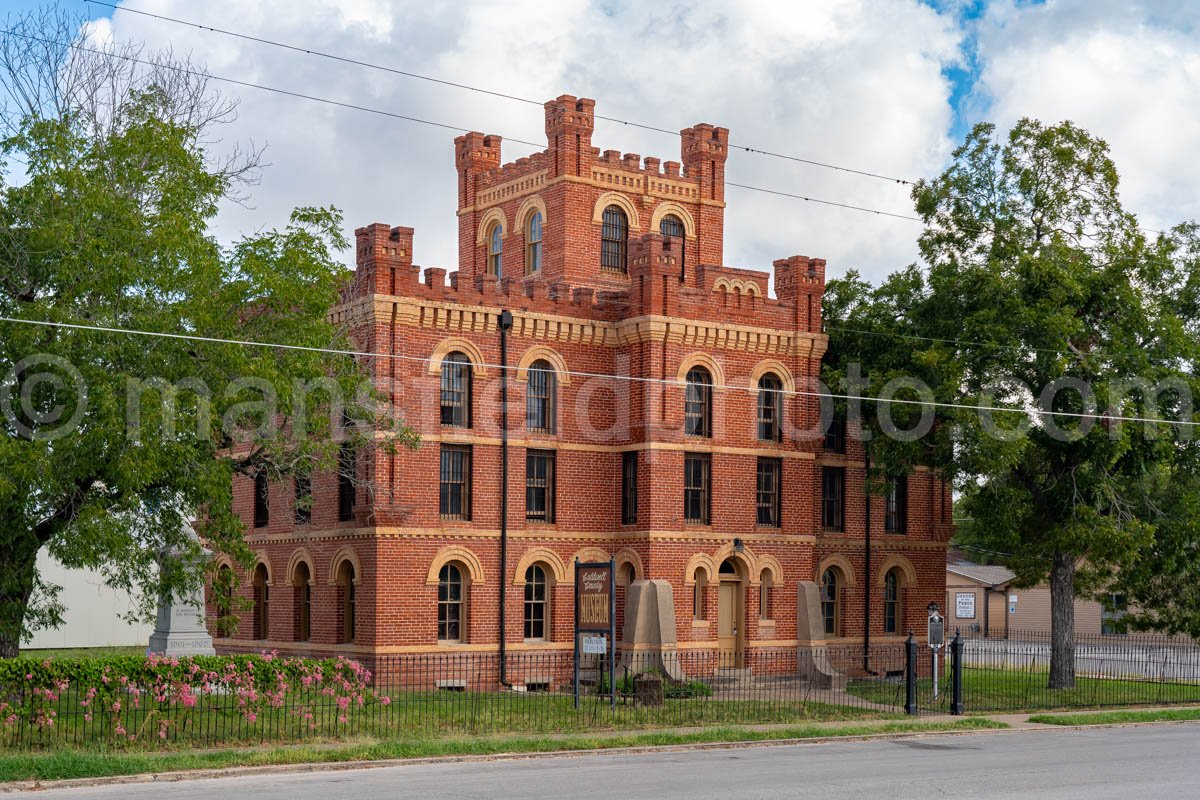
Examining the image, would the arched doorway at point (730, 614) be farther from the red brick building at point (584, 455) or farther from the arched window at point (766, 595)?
the arched window at point (766, 595)

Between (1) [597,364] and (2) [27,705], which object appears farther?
(1) [597,364]

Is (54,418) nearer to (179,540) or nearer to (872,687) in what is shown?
(179,540)

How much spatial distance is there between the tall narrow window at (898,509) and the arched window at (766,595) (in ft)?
17.0

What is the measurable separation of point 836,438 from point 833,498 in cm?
159

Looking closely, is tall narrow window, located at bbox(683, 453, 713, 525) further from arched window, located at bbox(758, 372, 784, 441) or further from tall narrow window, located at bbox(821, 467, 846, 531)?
tall narrow window, located at bbox(821, 467, 846, 531)

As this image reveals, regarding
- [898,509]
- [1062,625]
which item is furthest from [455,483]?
[1062,625]

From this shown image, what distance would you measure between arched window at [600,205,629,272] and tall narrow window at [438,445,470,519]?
24.5ft

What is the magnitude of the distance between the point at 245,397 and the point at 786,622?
16.9 m

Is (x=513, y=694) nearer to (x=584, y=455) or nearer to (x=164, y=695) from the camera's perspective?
(x=584, y=455)

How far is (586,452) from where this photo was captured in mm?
34406

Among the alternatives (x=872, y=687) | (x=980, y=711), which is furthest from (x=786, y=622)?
(x=980, y=711)

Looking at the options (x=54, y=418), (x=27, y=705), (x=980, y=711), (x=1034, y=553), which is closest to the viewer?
(x=27, y=705)

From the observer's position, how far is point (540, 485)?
3397 centimetres

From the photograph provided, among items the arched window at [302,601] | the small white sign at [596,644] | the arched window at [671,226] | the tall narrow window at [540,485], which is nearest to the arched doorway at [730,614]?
the tall narrow window at [540,485]
